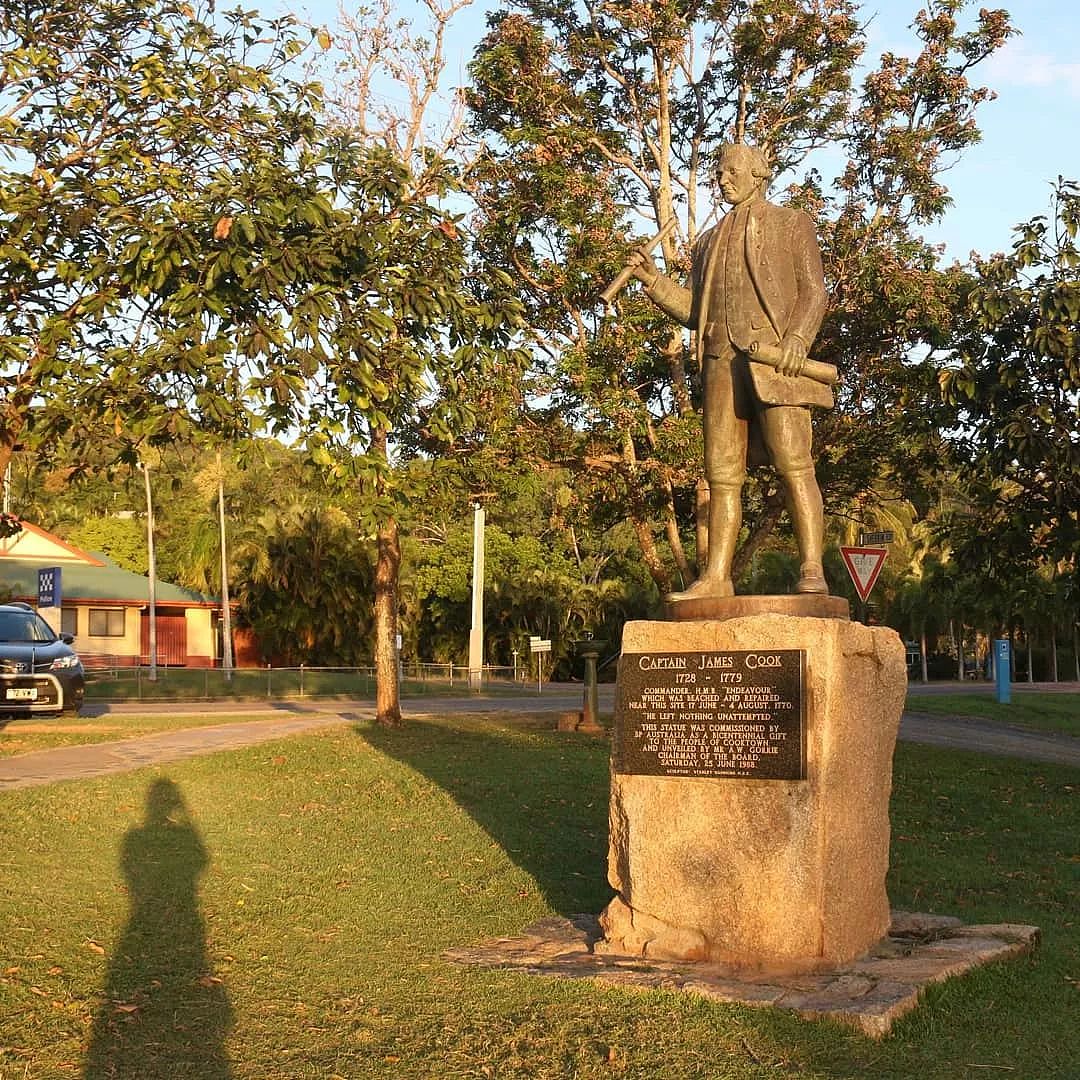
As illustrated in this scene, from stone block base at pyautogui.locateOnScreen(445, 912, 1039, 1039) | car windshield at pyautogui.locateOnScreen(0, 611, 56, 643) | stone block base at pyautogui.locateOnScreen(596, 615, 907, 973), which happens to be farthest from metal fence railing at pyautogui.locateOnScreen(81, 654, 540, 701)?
stone block base at pyautogui.locateOnScreen(596, 615, 907, 973)

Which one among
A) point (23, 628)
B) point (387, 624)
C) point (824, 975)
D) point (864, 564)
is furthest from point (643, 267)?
point (23, 628)

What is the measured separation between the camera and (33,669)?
1917 centimetres

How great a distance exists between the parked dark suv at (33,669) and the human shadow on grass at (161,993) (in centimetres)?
1059

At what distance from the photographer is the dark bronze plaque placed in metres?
6.47

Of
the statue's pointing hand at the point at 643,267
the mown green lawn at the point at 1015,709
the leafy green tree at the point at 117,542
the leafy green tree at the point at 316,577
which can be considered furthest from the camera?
the leafy green tree at the point at 117,542

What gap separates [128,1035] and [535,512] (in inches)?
1604

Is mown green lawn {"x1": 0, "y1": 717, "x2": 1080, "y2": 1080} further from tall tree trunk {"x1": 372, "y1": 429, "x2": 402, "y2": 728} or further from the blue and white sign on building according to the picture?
the blue and white sign on building

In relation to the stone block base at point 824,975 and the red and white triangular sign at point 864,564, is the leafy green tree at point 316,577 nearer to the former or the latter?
the red and white triangular sign at point 864,564

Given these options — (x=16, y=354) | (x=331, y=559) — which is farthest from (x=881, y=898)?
(x=331, y=559)

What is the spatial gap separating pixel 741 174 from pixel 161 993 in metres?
5.08

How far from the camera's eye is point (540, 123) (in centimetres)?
1695

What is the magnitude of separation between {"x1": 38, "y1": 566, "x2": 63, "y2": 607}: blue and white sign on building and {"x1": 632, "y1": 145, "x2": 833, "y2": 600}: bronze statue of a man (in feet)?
57.9

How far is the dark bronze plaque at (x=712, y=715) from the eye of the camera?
255 inches

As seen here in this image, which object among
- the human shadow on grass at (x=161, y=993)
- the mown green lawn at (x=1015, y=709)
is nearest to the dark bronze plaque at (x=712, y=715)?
the human shadow on grass at (x=161, y=993)
